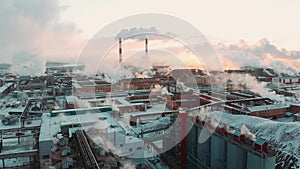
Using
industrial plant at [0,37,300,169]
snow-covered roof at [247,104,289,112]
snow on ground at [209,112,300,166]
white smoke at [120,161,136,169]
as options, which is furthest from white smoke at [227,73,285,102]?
white smoke at [120,161,136,169]

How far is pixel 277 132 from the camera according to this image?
21.4 ft

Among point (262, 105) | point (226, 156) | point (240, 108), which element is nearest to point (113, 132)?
point (226, 156)

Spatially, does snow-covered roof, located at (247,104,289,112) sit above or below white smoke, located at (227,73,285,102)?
below

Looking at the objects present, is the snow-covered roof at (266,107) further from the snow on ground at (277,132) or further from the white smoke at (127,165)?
the white smoke at (127,165)

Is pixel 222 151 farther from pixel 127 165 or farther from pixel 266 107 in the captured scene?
pixel 266 107

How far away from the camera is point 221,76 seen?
851 inches

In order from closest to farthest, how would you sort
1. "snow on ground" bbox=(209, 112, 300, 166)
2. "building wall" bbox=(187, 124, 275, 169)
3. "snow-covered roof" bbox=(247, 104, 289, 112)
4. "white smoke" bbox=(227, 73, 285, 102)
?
"building wall" bbox=(187, 124, 275, 169) < "snow on ground" bbox=(209, 112, 300, 166) < "snow-covered roof" bbox=(247, 104, 289, 112) < "white smoke" bbox=(227, 73, 285, 102)

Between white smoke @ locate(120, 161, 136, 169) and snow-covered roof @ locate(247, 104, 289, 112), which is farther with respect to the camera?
snow-covered roof @ locate(247, 104, 289, 112)

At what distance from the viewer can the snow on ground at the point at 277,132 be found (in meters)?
5.89

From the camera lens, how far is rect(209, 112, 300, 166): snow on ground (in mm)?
5892

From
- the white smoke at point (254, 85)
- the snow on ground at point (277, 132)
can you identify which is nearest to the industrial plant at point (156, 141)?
the snow on ground at point (277, 132)

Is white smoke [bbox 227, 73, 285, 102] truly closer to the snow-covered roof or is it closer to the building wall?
the snow-covered roof

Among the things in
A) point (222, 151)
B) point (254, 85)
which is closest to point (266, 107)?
point (222, 151)

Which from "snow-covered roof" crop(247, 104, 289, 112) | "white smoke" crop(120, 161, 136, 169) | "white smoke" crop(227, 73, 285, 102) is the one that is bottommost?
"white smoke" crop(120, 161, 136, 169)
